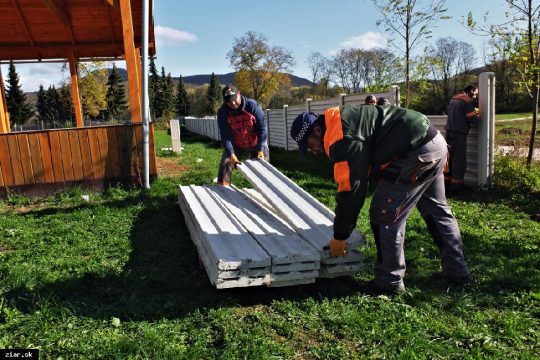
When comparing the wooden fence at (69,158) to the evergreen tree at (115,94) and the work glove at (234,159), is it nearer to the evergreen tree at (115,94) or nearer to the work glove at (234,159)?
the work glove at (234,159)

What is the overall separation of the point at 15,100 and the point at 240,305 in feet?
235

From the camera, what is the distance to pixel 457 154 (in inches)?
283

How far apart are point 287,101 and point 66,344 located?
78.3 meters

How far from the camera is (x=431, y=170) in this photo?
340cm

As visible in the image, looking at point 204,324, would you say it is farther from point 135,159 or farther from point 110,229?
point 135,159

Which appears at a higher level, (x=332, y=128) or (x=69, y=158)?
→ (x=332, y=128)

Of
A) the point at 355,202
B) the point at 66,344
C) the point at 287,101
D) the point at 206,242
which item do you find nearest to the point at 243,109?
the point at 206,242

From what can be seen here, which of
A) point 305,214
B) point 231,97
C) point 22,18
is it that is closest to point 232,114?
point 231,97

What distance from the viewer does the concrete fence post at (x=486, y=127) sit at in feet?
23.4

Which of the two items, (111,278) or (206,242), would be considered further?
(111,278)

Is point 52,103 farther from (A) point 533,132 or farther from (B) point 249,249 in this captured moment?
(B) point 249,249

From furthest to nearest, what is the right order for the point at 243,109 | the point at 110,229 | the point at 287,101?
the point at 287,101, the point at 243,109, the point at 110,229

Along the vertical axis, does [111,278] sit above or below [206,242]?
below

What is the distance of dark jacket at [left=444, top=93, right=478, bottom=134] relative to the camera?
23.2 ft
